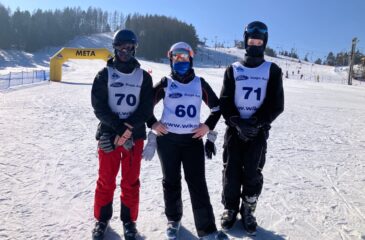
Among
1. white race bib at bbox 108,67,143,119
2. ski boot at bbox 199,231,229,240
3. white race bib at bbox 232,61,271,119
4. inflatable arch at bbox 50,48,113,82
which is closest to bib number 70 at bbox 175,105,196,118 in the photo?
white race bib at bbox 108,67,143,119

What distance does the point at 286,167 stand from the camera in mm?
6645

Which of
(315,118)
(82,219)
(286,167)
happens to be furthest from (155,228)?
(315,118)

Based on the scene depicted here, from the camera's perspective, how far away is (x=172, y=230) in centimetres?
379

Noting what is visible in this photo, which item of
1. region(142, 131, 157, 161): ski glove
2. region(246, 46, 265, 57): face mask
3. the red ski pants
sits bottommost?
the red ski pants

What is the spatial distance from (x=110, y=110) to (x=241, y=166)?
1584mm

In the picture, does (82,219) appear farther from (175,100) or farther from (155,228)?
(175,100)

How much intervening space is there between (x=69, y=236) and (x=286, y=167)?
432cm

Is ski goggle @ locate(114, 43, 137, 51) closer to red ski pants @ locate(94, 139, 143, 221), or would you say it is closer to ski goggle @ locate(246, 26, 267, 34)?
red ski pants @ locate(94, 139, 143, 221)

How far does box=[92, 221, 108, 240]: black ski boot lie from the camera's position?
11.9 ft

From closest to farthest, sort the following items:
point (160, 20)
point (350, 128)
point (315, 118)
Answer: point (350, 128) < point (315, 118) < point (160, 20)

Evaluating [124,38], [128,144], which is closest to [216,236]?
[128,144]

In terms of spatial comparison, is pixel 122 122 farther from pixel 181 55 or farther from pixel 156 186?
pixel 156 186

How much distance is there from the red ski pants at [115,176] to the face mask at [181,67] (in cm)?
84

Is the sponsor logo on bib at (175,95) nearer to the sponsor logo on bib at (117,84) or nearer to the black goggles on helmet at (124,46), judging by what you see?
the sponsor logo on bib at (117,84)
